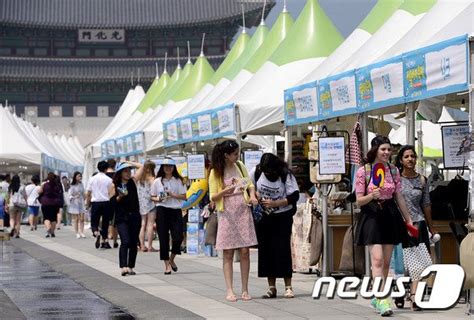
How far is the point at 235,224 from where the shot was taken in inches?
516

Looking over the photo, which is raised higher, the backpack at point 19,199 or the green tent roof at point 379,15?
the green tent roof at point 379,15

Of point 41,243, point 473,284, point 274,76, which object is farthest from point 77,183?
point 473,284

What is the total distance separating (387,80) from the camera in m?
13.6

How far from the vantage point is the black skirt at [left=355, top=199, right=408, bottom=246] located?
38.1ft

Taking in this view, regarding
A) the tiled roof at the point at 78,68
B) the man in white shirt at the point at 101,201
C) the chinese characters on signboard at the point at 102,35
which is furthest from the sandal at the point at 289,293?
the chinese characters on signboard at the point at 102,35

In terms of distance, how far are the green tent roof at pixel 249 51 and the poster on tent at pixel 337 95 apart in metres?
10.9

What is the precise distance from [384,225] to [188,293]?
329 centimetres

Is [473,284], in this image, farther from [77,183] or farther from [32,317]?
[77,183]

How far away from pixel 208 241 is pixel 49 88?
6563 cm

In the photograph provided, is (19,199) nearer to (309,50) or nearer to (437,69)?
(309,50)

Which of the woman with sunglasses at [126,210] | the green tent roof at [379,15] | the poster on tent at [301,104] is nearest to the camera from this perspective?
the poster on tent at [301,104]

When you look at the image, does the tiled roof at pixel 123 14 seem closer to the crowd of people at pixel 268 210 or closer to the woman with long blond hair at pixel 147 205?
the woman with long blond hair at pixel 147 205

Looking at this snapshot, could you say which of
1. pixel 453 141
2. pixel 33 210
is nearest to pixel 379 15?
pixel 453 141

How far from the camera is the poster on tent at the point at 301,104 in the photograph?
16000 millimetres
